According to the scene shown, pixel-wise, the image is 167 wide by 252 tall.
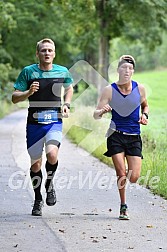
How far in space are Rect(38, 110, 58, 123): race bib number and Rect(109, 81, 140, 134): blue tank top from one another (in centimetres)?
71

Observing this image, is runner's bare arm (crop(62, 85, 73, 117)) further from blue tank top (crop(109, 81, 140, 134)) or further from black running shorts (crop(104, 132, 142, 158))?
black running shorts (crop(104, 132, 142, 158))

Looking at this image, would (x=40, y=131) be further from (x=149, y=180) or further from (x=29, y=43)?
(x=29, y=43)

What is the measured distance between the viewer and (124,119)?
342 inches

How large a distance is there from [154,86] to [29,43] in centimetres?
1959

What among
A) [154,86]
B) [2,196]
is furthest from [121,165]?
[154,86]

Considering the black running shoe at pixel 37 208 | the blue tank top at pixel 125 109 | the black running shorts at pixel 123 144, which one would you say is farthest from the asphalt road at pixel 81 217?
the blue tank top at pixel 125 109

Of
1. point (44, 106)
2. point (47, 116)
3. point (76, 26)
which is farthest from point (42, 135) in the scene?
point (76, 26)

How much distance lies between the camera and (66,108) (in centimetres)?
875

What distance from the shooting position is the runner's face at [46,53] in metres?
8.74

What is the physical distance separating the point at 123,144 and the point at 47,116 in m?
0.99

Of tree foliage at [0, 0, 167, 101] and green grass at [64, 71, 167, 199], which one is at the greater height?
tree foliage at [0, 0, 167, 101]

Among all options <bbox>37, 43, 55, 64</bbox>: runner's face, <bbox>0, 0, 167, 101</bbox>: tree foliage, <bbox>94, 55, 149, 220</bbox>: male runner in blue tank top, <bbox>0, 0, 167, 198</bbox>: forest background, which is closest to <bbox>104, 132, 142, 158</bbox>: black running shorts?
<bbox>94, 55, 149, 220</bbox>: male runner in blue tank top

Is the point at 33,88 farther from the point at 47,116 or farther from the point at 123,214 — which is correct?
the point at 123,214

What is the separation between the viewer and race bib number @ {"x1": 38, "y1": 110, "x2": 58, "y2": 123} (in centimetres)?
873
